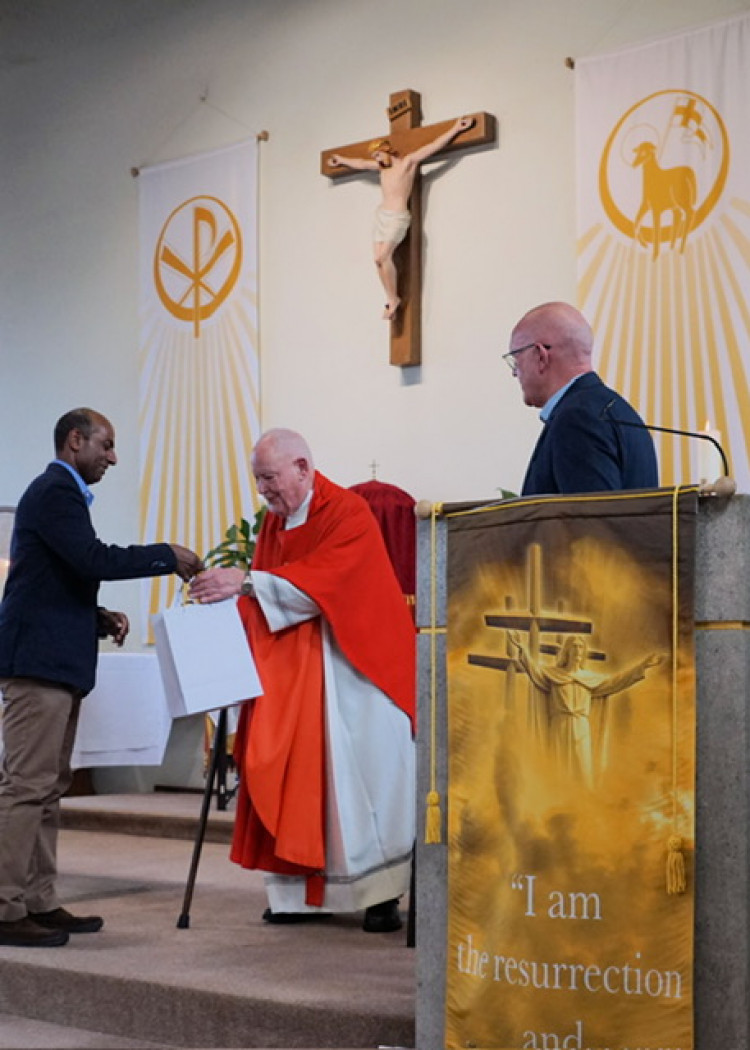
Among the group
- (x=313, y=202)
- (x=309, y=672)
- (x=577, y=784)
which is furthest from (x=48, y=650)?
(x=313, y=202)

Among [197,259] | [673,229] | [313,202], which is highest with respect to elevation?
[313,202]

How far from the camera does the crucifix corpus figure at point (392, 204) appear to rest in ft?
24.4

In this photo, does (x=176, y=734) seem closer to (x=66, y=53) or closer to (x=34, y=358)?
(x=34, y=358)

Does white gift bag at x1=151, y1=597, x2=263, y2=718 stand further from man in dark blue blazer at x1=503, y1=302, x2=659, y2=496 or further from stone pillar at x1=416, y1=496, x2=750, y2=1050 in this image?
stone pillar at x1=416, y1=496, x2=750, y2=1050

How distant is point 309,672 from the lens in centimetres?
448

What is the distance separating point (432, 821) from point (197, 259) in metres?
6.32

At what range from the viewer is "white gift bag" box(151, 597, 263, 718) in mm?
4109

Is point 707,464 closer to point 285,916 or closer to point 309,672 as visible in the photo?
point 309,672

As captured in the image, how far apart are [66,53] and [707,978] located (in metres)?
8.24

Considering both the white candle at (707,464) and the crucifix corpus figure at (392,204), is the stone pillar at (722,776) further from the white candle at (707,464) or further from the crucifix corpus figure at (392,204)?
the crucifix corpus figure at (392,204)

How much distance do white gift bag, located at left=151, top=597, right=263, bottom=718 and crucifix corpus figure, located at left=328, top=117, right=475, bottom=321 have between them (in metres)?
3.58

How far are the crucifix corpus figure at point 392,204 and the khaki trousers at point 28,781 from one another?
12.2 feet

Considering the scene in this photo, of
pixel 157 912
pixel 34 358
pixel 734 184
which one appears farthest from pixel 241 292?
pixel 157 912

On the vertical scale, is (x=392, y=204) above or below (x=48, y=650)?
above
